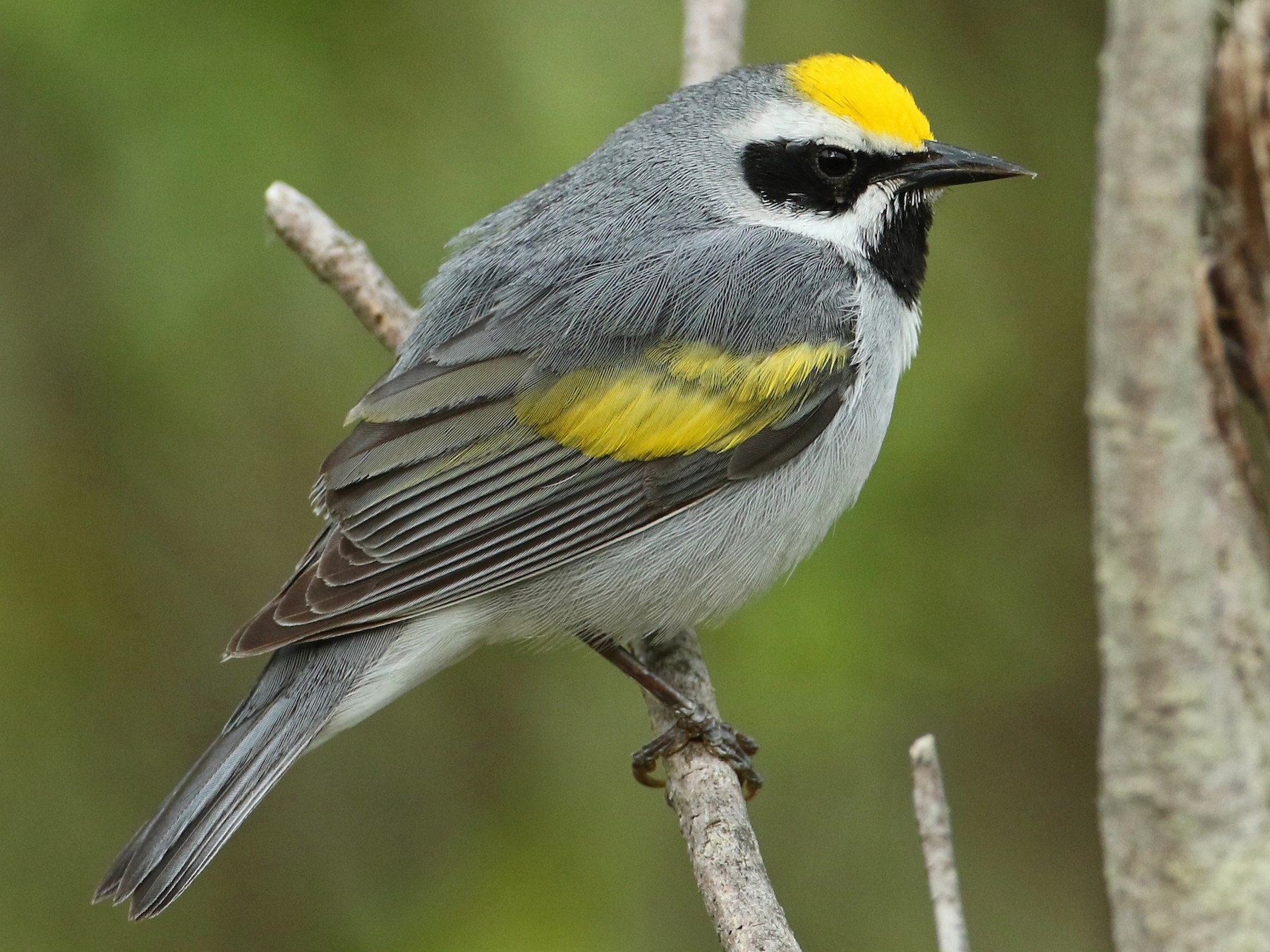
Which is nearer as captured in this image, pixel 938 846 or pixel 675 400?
pixel 938 846

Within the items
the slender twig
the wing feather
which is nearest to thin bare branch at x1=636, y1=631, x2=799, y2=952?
the slender twig

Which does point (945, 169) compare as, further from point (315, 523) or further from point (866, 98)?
point (315, 523)

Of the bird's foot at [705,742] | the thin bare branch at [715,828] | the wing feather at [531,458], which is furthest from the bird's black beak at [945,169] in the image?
the bird's foot at [705,742]

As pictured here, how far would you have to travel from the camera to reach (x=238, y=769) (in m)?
3.40

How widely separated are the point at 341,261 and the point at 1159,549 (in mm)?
2742

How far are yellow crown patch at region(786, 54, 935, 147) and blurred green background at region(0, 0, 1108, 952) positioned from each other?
89cm

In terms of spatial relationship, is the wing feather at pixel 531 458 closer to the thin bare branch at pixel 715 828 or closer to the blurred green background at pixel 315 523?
the thin bare branch at pixel 715 828

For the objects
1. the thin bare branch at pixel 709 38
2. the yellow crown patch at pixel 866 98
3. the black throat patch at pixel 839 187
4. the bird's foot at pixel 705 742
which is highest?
the thin bare branch at pixel 709 38

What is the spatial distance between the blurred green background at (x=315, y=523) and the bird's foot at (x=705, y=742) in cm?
86

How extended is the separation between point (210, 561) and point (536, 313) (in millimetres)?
2545

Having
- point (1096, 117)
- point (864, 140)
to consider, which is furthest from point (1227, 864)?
point (1096, 117)

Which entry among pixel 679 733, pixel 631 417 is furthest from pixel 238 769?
pixel 631 417

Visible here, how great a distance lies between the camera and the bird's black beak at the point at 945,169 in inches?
156

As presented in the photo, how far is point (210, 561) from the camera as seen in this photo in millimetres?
5742
